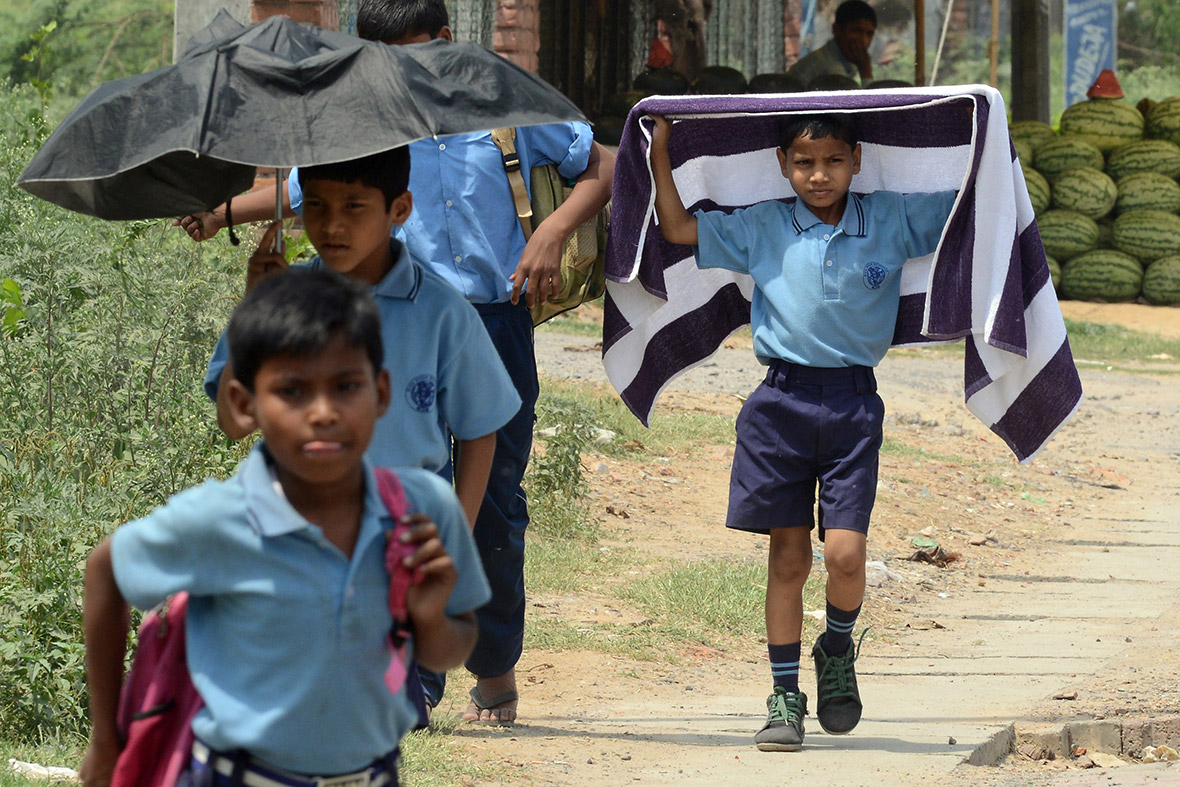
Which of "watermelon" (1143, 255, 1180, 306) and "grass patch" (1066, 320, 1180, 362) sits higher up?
"watermelon" (1143, 255, 1180, 306)

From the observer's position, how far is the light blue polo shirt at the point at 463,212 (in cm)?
418

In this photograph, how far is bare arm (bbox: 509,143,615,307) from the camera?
13.2 ft

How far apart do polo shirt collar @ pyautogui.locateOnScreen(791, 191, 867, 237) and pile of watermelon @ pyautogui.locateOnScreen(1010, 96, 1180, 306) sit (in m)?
13.0

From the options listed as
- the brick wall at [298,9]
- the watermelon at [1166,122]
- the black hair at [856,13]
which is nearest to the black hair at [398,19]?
the brick wall at [298,9]

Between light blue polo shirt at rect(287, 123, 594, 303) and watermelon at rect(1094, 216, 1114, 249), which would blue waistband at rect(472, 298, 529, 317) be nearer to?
light blue polo shirt at rect(287, 123, 594, 303)

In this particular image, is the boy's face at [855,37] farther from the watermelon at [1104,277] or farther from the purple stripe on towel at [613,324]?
the purple stripe on towel at [613,324]

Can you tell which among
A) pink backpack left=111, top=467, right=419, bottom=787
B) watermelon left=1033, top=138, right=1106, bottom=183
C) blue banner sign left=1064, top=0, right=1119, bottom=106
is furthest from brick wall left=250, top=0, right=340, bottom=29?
blue banner sign left=1064, top=0, right=1119, bottom=106

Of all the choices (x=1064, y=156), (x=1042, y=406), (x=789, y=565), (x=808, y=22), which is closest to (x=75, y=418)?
(x=789, y=565)

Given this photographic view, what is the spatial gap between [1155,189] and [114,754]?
16355 mm

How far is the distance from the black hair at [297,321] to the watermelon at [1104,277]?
15.6 metres

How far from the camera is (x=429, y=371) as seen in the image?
326cm

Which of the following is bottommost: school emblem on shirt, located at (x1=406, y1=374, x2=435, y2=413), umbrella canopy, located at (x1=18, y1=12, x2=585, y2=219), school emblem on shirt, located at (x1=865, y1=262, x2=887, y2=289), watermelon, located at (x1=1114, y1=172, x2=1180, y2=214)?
watermelon, located at (x1=1114, y1=172, x2=1180, y2=214)

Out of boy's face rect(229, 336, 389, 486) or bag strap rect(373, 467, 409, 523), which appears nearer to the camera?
boy's face rect(229, 336, 389, 486)

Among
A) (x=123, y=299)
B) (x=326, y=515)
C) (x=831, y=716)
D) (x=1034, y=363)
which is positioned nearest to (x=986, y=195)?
(x=1034, y=363)
